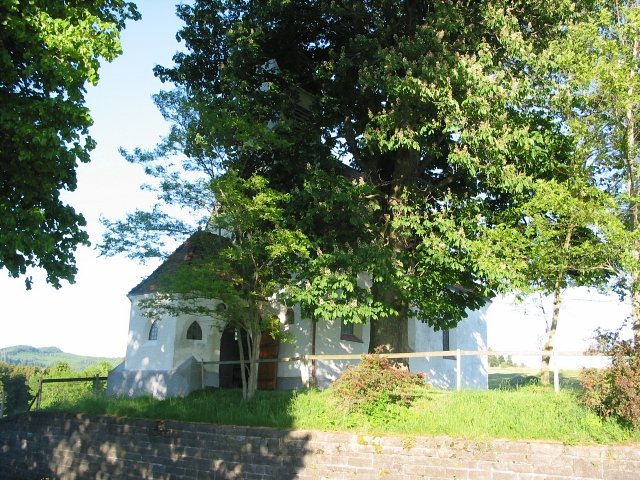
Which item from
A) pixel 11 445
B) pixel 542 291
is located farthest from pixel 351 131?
pixel 11 445

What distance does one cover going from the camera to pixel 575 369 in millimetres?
13141

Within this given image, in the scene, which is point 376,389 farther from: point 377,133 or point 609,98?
point 609,98

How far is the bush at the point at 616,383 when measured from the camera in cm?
1088

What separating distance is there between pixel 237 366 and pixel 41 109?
14.3m

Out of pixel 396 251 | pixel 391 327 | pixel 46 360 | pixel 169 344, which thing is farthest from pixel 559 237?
pixel 46 360

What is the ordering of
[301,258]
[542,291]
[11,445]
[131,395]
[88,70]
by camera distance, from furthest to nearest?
[131,395] < [11,445] < [301,258] < [542,291] < [88,70]

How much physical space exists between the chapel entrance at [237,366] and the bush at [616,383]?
40.3ft

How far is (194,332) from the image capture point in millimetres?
21750

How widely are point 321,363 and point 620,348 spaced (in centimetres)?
1149

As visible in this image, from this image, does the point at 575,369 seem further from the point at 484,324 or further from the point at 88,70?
the point at 484,324

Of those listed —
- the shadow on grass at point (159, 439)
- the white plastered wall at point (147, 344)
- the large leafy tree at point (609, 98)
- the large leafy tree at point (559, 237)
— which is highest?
the large leafy tree at point (609, 98)

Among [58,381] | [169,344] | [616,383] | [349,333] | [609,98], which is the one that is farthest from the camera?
[349,333]

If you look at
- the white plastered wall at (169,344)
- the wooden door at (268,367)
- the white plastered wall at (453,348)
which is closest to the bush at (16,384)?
the white plastered wall at (169,344)

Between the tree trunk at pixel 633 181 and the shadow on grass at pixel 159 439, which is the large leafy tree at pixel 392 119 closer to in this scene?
the tree trunk at pixel 633 181
